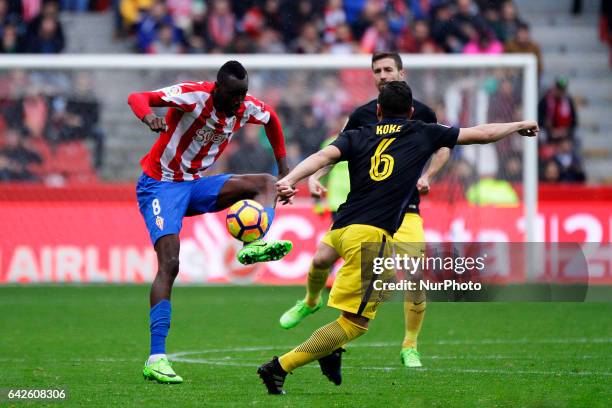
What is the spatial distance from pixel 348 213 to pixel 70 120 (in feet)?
37.5

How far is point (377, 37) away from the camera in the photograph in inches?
840

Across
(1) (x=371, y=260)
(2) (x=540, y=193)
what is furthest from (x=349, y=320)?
(2) (x=540, y=193)

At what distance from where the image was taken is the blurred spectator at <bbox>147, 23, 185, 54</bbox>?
21.1m

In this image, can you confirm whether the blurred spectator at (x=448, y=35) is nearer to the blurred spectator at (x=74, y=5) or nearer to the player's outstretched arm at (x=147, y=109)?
the blurred spectator at (x=74, y=5)

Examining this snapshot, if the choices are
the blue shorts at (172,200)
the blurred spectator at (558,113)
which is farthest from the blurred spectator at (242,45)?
the blue shorts at (172,200)

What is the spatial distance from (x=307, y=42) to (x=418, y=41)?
6.38ft

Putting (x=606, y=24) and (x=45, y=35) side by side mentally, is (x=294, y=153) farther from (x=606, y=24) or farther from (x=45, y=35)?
(x=606, y=24)

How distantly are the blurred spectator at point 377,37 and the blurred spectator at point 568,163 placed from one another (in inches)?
135

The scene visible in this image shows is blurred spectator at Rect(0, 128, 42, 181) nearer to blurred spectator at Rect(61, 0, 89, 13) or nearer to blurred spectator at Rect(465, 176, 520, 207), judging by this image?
blurred spectator at Rect(61, 0, 89, 13)

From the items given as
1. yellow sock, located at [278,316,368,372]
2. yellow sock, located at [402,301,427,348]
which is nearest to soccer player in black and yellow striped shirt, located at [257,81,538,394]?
yellow sock, located at [278,316,368,372]

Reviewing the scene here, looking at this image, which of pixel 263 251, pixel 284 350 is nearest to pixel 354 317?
pixel 263 251

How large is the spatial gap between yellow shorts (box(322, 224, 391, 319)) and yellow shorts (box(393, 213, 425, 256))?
1374mm

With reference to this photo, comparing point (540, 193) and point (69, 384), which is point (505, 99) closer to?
point (540, 193)

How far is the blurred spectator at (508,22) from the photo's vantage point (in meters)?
21.7
